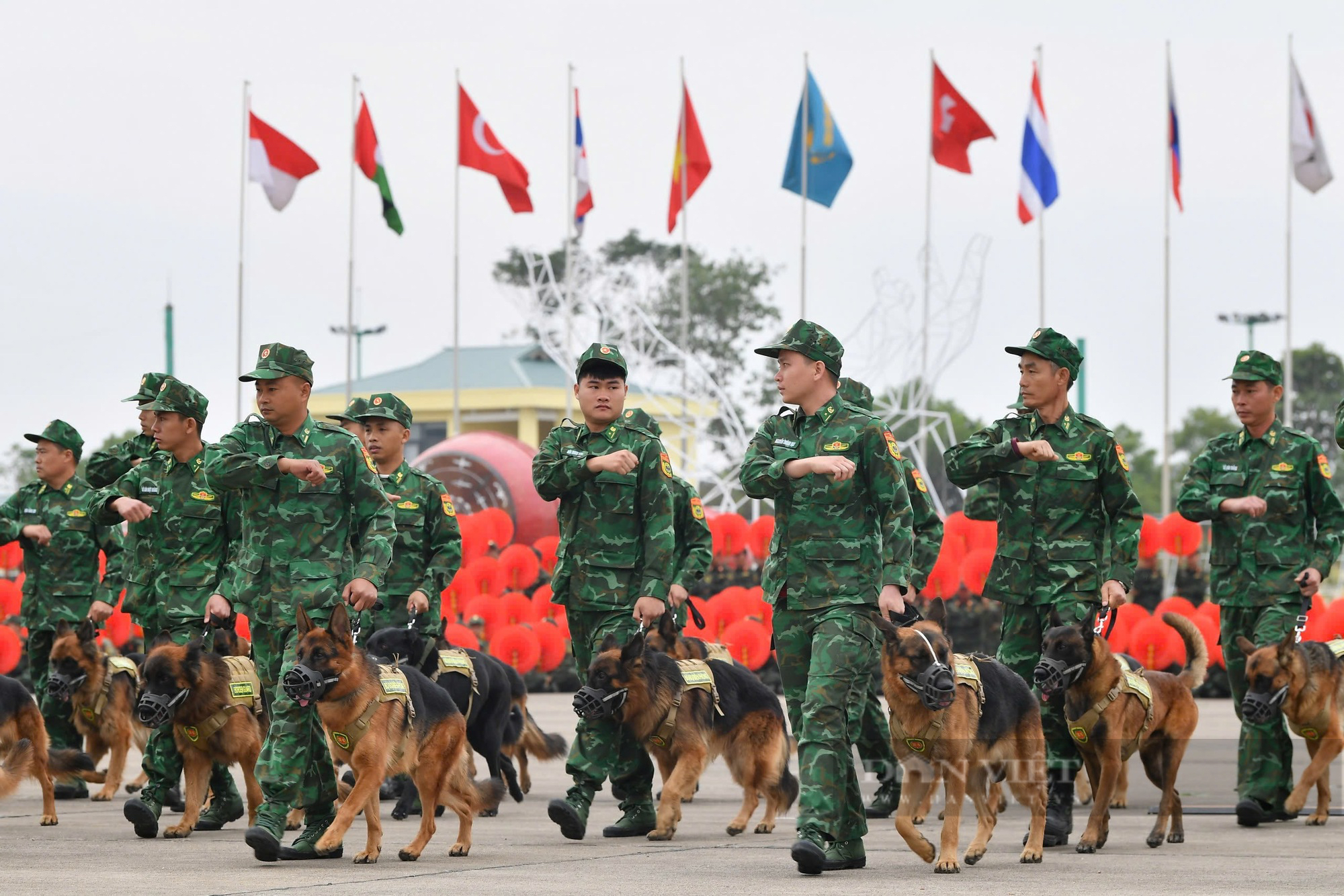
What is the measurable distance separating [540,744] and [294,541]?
423 centimetres

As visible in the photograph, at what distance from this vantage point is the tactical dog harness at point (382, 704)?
8.07 m

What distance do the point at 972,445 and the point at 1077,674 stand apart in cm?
125

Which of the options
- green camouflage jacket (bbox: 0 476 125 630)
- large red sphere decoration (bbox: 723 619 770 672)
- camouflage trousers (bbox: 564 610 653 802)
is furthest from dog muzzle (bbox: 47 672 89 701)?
large red sphere decoration (bbox: 723 619 770 672)

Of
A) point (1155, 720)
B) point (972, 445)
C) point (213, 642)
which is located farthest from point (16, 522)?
point (1155, 720)

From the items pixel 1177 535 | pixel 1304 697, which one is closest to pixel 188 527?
pixel 1304 697

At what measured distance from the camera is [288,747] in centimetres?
808

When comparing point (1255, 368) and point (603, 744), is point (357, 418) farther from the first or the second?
point (1255, 368)

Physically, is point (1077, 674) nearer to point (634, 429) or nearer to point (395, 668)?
point (634, 429)

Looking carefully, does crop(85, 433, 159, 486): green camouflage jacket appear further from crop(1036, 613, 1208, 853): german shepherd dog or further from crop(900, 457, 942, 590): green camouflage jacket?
crop(1036, 613, 1208, 853): german shepherd dog

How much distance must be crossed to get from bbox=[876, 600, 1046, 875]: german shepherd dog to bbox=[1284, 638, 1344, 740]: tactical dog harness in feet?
7.52

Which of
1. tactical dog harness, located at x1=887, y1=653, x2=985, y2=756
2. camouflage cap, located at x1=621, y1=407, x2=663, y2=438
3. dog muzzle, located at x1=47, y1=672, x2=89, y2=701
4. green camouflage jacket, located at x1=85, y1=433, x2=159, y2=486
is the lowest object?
dog muzzle, located at x1=47, y1=672, x2=89, y2=701

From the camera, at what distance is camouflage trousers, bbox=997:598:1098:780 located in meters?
9.09

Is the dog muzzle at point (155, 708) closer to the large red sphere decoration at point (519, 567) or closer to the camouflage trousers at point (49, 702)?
the camouflage trousers at point (49, 702)

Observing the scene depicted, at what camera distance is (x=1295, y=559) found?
10.4 metres
